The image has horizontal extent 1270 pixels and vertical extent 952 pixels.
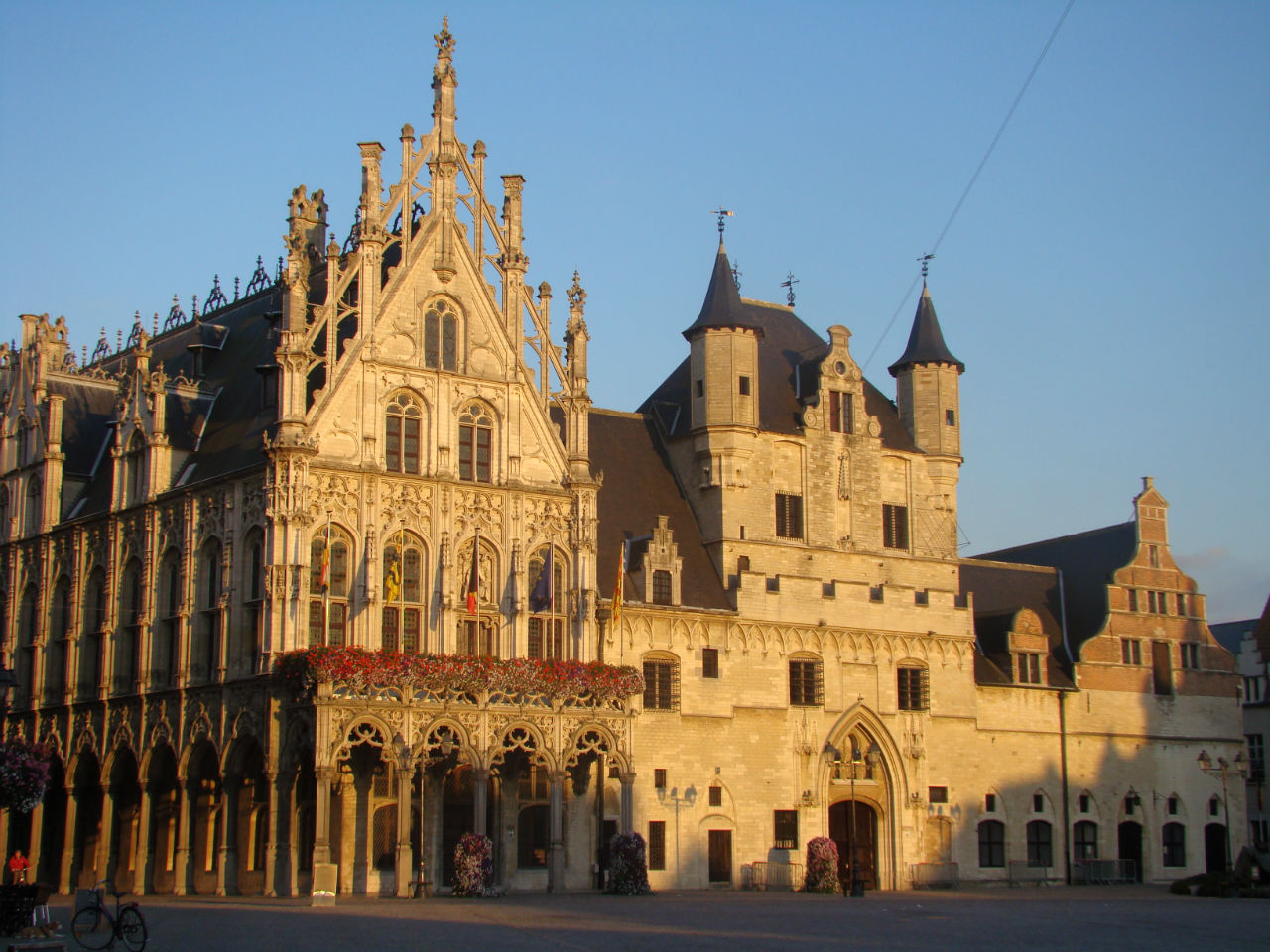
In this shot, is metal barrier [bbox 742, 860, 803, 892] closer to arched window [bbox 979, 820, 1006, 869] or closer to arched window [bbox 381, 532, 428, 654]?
arched window [bbox 979, 820, 1006, 869]

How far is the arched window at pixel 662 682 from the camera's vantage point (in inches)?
2035

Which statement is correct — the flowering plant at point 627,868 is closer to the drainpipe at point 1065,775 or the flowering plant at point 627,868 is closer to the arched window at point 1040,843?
the arched window at point 1040,843

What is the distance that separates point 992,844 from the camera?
193 ft

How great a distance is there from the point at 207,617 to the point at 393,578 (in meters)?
5.55

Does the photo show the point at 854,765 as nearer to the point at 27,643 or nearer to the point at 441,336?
the point at 441,336

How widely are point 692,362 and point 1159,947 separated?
30.7 m

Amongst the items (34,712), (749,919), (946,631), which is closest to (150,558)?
(34,712)

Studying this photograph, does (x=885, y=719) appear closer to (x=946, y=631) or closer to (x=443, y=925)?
(x=946, y=631)

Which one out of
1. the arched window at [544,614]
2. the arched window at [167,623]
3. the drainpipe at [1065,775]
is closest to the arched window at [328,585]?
the arched window at [167,623]

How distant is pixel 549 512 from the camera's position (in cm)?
4975

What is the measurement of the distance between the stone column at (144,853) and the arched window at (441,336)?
46.9 feet

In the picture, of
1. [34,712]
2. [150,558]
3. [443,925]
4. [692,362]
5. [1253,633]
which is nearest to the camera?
[443,925]

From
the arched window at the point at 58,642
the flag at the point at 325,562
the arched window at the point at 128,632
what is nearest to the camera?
the flag at the point at 325,562

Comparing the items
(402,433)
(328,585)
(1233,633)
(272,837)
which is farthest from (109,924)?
(1233,633)
